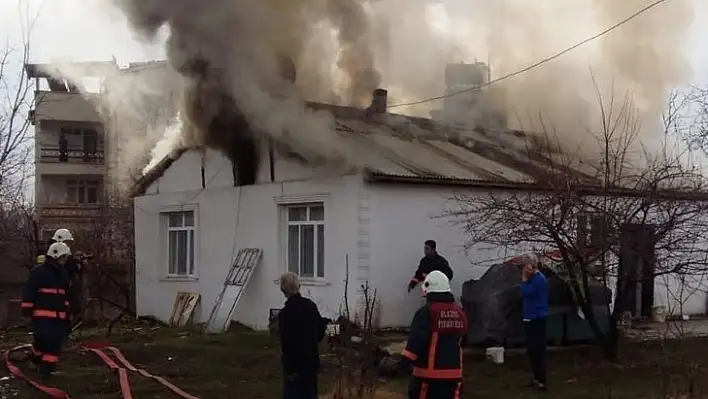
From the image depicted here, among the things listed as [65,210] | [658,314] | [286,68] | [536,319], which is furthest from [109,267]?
[65,210]

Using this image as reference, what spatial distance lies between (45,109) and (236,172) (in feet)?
92.7

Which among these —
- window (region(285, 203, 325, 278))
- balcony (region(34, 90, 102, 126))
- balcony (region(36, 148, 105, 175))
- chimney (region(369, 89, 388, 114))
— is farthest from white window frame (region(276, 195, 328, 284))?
balcony (region(34, 90, 102, 126))

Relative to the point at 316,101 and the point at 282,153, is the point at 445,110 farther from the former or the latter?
the point at 282,153

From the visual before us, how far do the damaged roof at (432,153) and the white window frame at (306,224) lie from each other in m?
1.08

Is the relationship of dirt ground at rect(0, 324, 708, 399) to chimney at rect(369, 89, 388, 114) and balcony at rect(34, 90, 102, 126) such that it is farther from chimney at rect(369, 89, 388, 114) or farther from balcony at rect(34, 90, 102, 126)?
balcony at rect(34, 90, 102, 126)

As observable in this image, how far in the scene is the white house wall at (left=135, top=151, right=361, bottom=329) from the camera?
15266 mm

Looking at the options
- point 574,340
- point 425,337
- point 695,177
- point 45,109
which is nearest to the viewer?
point 425,337

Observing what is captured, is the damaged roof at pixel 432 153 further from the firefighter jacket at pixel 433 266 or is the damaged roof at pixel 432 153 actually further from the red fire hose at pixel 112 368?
the red fire hose at pixel 112 368

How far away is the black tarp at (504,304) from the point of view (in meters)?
12.2

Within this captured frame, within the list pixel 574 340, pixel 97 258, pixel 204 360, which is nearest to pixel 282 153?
pixel 204 360

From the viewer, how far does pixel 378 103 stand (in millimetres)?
20531

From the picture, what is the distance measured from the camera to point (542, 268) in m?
12.3

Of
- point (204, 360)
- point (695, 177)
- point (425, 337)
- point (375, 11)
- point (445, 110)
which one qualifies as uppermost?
point (375, 11)

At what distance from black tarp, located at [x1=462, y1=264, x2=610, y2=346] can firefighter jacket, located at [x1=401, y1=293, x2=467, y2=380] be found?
19.1 ft
